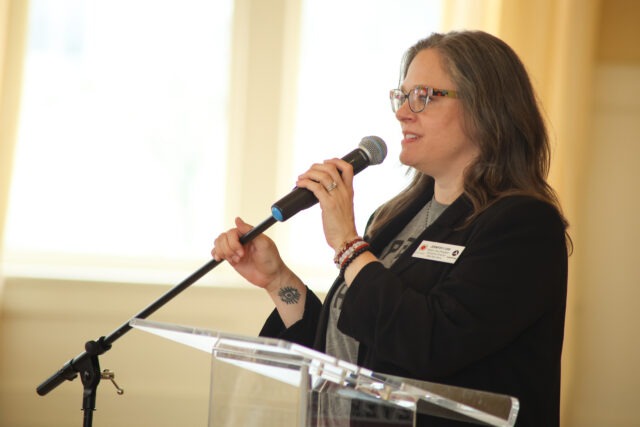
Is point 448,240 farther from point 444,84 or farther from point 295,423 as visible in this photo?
point 295,423

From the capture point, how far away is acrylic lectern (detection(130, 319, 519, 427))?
3.44 ft

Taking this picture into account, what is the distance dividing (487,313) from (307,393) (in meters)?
0.53

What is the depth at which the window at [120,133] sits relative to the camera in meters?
3.97

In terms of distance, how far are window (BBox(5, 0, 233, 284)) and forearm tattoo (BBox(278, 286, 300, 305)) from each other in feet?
7.00

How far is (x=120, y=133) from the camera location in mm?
4043

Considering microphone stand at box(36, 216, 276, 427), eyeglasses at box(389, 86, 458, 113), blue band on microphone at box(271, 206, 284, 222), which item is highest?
eyeglasses at box(389, 86, 458, 113)

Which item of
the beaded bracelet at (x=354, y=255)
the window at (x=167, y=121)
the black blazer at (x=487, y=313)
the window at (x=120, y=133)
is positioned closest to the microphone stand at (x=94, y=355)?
the beaded bracelet at (x=354, y=255)

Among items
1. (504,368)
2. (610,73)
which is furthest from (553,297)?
(610,73)

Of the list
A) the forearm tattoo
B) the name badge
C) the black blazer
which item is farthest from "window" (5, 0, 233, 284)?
the black blazer

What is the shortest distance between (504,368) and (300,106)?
2771mm

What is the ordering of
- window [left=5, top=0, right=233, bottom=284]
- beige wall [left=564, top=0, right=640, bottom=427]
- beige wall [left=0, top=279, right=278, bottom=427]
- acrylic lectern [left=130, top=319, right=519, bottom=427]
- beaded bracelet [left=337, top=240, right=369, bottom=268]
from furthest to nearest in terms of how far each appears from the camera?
beige wall [left=564, top=0, right=640, bottom=427] < window [left=5, top=0, right=233, bottom=284] < beige wall [left=0, top=279, right=278, bottom=427] < beaded bracelet [left=337, top=240, right=369, bottom=268] < acrylic lectern [left=130, top=319, right=519, bottom=427]

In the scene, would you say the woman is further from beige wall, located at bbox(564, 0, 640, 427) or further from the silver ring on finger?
beige wall, located at bbox(564, 0, 640, 427)

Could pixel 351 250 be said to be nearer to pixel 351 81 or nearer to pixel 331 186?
pixel 331 186

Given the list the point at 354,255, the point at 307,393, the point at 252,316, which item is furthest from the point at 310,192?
the point at 252,316
